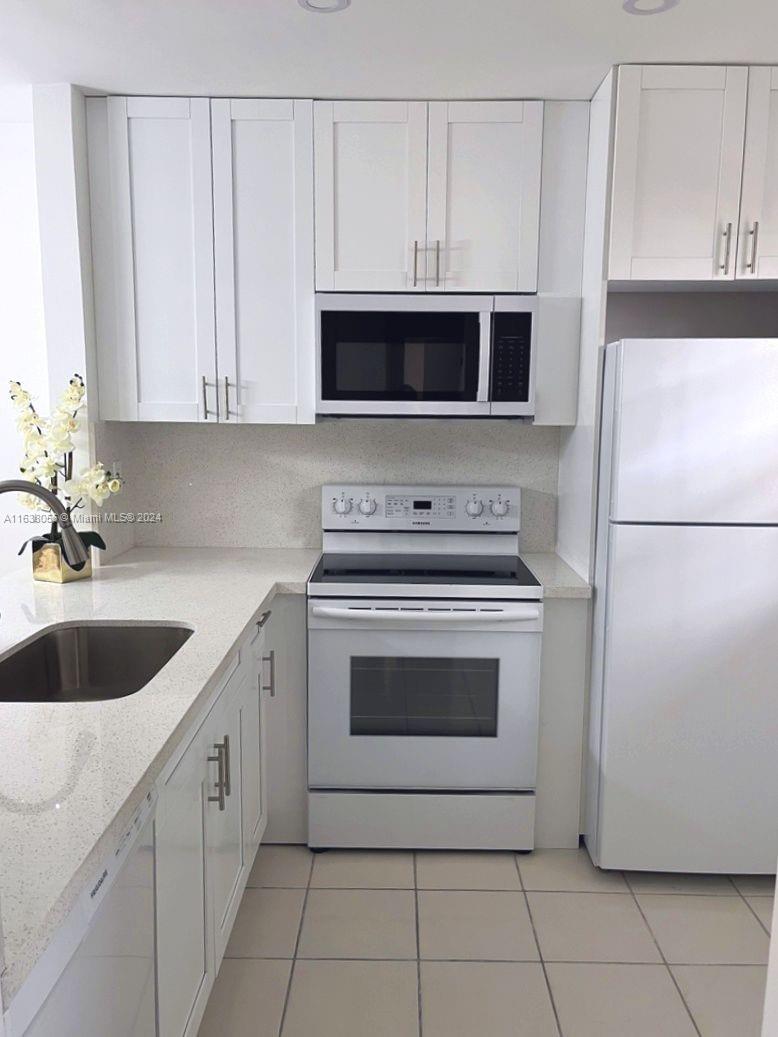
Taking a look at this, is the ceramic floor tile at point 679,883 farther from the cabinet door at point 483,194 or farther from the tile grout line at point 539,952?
the cabinet door at point 483,194

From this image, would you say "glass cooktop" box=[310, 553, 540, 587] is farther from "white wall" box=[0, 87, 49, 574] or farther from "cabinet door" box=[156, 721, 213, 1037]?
"white wall" box=[0, 87, 49, 574]

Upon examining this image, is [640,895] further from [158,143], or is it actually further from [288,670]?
[158,143]

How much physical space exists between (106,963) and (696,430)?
1958mm

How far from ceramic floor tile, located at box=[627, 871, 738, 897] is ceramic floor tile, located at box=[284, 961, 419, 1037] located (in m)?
0.82

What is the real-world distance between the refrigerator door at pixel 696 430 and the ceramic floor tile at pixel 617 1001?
123cm

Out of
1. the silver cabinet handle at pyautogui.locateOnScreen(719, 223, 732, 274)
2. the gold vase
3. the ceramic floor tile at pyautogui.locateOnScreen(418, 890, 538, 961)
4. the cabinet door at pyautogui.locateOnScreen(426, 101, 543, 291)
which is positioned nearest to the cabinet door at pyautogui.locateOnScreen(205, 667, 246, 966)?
the ceramic floor tile at pyautogui.locateOnScreen(418, 890, 538, 961)

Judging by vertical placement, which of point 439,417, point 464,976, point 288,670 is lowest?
point 464,976

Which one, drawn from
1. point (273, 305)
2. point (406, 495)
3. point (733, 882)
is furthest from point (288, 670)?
point (733, 882)

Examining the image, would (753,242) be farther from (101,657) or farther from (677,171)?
(101,657)

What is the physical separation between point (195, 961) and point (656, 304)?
248cm

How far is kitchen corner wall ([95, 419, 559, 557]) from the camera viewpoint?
10.0ft

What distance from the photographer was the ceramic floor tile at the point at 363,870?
2.47 m

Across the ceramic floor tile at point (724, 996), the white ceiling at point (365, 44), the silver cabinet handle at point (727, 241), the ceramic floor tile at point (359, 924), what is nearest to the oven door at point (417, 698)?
the ceramic floor tile at point (359, 924)

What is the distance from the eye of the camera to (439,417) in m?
2.68
